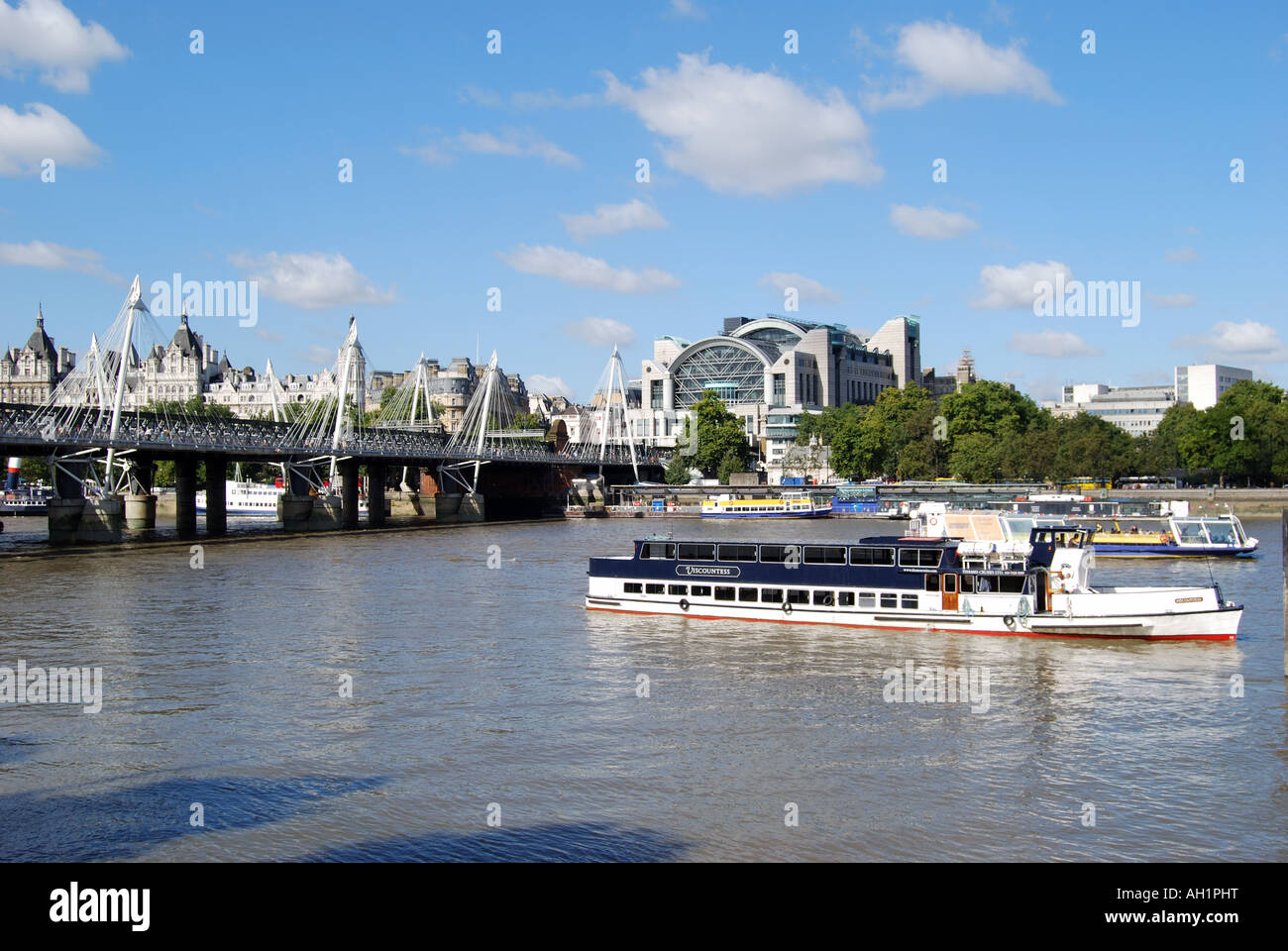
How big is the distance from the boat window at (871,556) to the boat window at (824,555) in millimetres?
418

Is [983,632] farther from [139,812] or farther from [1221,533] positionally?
[1221,533]

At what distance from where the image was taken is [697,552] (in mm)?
43281

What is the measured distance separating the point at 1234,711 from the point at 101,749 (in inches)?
957

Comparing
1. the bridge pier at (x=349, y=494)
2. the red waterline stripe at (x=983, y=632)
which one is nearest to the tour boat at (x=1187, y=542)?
the red waterline stripe at (x=983, y=632)

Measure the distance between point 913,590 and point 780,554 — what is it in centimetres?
545

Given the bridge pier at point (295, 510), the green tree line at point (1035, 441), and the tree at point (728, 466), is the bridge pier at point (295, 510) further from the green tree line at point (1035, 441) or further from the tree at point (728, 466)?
the green tree line at point (1035, 441)

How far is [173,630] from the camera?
3934 cm

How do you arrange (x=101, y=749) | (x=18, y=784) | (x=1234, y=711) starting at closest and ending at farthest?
(x=18, y=784) → (x=101, y=749) → (x=1234, y=711)

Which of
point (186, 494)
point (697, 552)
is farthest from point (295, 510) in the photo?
point (697, 552)

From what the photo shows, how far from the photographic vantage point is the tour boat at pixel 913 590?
35.4 metres

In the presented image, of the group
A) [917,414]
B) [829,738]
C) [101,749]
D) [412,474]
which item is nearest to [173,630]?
[101,749]

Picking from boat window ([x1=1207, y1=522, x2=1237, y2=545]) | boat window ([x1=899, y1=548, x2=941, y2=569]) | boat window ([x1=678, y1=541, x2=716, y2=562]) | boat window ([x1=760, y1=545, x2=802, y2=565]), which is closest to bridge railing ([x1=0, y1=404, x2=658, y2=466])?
boat window ([x1=678, y1=541, x2=716, y2=562])
